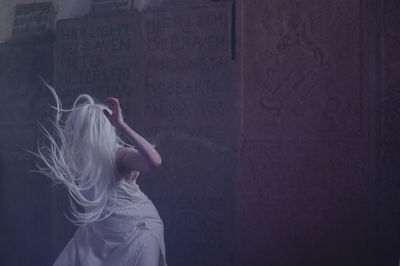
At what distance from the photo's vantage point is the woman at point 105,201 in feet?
8.54

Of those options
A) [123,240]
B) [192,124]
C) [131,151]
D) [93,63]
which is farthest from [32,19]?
[123,240]

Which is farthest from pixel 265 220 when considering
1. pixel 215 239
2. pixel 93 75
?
pixel 93 75

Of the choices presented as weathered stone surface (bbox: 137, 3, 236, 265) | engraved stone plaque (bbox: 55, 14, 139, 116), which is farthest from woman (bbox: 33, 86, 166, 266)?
engraved stone plaque (bbox: 55, 14, 139, 116)

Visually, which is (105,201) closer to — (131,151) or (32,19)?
(131,151)

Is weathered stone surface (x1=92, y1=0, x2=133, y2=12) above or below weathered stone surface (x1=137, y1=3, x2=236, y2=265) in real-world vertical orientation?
above

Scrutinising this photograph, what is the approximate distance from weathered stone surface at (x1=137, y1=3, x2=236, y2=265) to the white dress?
3.63ft

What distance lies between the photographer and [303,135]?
3646 mm

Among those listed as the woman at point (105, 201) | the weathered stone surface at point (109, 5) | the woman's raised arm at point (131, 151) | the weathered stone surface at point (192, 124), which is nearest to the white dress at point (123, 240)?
the woman at point (105, 201)

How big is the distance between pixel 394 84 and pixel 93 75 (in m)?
2.80

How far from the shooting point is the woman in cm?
260

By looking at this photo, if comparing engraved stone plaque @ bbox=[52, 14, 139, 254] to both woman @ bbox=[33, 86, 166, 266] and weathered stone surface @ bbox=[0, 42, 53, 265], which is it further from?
woman @ bbox=[33, 86, 166, 266]

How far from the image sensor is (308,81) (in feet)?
12.1

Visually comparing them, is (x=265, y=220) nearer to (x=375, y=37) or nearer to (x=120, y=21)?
(x=375, y=37)

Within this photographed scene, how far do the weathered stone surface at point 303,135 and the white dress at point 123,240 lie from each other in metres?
1.23
